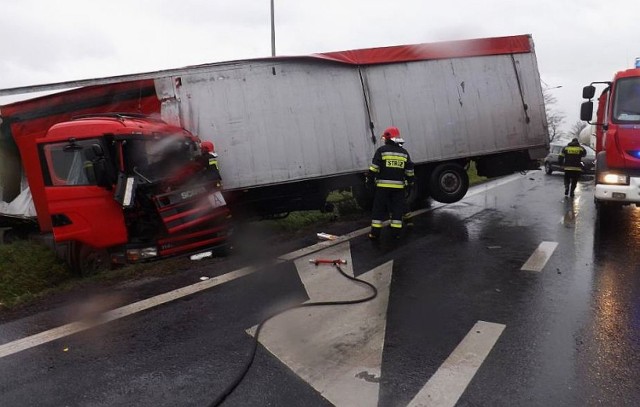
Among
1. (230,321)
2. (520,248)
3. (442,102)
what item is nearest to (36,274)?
(230,321)

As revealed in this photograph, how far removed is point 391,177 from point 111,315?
445 cm

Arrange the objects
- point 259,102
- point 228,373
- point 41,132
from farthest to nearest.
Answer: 1. point 259,102
2. point 41,132
3. point 228,373

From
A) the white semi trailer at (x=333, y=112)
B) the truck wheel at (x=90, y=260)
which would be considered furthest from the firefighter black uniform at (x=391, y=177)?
the truck wheel at (x=90, y=260)

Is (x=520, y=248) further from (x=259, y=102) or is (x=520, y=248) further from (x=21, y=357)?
(x=21, y=357)

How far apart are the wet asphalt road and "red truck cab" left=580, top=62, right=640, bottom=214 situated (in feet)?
2.57

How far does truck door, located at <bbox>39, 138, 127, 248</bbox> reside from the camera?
20.0ft

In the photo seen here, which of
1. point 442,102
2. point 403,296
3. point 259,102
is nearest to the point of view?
point 403,296

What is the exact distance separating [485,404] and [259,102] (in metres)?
6.43

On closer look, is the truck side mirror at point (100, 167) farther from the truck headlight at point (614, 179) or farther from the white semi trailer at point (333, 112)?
the truck headlight at point (614, 179)

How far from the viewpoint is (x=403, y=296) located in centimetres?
476

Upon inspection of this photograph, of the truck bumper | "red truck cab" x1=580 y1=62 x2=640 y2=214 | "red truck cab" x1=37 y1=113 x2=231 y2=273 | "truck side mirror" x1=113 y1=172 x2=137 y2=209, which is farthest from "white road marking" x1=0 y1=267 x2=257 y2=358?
"red truck cab" x1=580 y1=62 x2=640 y2=214

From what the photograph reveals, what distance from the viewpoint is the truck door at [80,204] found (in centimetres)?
609

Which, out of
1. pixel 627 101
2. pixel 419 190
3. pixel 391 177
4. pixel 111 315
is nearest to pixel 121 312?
pixel 111 315

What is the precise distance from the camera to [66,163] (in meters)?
6.18
